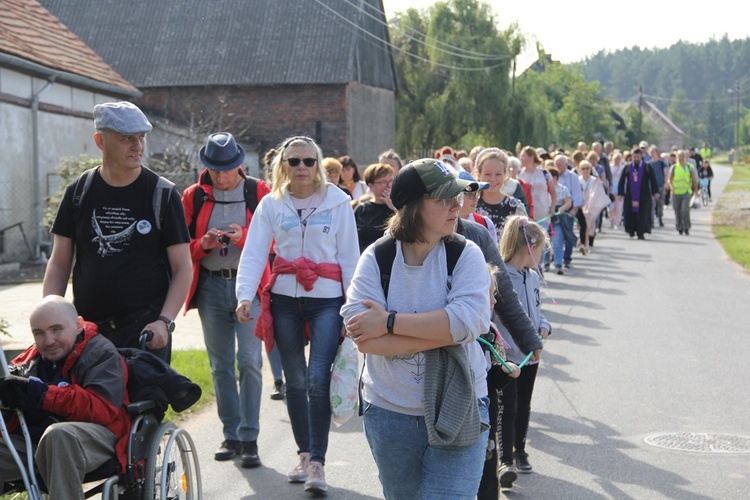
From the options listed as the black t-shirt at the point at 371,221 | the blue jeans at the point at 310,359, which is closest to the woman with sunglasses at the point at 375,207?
the black t-shirt at the point at 371,221

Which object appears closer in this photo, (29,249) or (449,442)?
(449,442)

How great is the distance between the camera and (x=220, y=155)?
23.0ft

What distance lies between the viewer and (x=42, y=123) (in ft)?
68.7

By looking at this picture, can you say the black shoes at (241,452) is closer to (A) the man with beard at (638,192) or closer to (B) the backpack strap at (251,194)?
(B) the backpack strap at (251,194)

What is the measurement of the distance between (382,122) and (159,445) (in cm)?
3787

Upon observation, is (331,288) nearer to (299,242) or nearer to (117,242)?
(299,242)

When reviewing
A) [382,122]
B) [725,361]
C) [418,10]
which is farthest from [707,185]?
[725,361]

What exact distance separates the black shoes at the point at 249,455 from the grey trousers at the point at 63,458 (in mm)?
2437

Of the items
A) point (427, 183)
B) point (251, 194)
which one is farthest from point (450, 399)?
point (251, 194)

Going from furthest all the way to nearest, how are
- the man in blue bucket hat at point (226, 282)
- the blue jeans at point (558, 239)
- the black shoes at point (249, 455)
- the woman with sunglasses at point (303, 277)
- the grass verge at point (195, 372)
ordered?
the blue jeans at point (558, 239) < the grass verge at point (195, 372) < the man in blue bucket hat at point (226, 282) < the black shoes at point (249, 455) < the woman with sunglasses at point (303, 277)

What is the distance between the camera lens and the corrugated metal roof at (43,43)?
1992 cm

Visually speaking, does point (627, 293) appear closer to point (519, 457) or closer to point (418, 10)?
point (519, 457)

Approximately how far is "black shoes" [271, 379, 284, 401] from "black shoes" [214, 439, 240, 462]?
1.85 m

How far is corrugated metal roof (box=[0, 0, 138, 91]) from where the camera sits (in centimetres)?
1992
